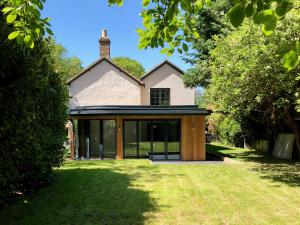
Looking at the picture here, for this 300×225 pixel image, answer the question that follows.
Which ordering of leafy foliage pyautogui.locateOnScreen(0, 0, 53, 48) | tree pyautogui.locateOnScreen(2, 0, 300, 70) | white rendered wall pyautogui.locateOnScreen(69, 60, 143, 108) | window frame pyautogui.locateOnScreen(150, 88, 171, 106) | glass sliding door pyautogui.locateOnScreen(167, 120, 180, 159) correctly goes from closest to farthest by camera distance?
tree pyautogui.locateOnScreen(2, 0, 300, 70)
leafy foliage pyautogui.locateOnScreen(0, 0, 53, 48)
glass sliding door pyautogui.locateOnScreen(167, 120, 180, 159)
white rendered wall pyautogui.locateOnScreen(69, 60, 143, 108)
window frame pyautogui.locateOnScreen(150, 88, 171, 106)

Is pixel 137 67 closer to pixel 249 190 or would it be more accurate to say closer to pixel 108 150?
pixel 108 150

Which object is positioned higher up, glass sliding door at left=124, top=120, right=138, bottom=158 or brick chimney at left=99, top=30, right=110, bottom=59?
brick chimney at left=99, top=30, right=110, bottom=59

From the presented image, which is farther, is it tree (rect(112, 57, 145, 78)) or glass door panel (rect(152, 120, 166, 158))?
tree (rect(112, 57, 145, 78))

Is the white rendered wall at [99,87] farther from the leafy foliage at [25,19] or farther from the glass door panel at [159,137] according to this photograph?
the leafy foliage at [25,19]

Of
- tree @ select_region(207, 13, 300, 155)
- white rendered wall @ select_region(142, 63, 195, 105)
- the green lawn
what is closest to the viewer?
the green lawn

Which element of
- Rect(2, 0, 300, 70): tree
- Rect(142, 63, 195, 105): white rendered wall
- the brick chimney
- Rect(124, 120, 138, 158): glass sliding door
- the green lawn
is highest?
the brick chimney

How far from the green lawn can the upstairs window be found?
14.2 m

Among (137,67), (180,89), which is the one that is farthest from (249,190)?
(137,67)

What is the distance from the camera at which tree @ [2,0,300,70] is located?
7.24 ft

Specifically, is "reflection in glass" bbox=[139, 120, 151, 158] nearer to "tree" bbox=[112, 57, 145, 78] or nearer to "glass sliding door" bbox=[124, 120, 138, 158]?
"glass sliding door" bbox=[124, 120, 138, 158]

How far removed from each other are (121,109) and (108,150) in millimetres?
2916

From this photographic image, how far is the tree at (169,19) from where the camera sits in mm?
2207

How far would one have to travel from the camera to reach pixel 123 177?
13312mm

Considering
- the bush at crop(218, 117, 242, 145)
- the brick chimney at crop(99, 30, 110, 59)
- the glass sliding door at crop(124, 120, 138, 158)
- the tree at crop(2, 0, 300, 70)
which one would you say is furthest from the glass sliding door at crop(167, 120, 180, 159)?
the tree at crop(2, 0, 300, 70)
